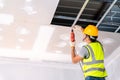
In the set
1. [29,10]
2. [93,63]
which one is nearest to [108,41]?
[29,10]

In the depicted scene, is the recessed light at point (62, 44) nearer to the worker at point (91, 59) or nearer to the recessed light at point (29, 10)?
the recessed light at point (29, 10)

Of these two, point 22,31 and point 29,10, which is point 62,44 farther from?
point 29,10

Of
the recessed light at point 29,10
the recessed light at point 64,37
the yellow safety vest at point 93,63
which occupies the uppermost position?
the recessed light at point 64,37

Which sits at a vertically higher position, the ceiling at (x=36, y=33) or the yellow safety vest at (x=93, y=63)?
the ceiling at (x=36, y=33)

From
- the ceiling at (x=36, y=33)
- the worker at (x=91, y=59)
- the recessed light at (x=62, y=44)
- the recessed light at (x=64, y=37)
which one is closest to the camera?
the worker at (x=91, y=59)

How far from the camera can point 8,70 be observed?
30.0 feet

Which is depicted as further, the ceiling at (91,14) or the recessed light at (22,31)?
the recessed light at (22,31)

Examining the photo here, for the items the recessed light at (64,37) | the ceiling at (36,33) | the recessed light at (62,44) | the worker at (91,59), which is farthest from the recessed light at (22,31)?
the worker at (91,59)

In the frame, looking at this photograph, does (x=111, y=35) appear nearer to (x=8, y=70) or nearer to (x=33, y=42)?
(x=33, y=42)

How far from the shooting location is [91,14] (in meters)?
6.95

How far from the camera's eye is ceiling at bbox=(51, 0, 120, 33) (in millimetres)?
6480

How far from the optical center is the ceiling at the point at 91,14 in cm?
648

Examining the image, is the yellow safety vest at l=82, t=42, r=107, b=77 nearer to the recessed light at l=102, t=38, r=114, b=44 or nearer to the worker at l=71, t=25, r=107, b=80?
the worker at l=71, t=25, r=107, b=80

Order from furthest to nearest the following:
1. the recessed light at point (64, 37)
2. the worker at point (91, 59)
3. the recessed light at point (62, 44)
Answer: the recessed light at point (62, 44)
the recessed light at point (64, 37)
the worker at point (91, 59)
